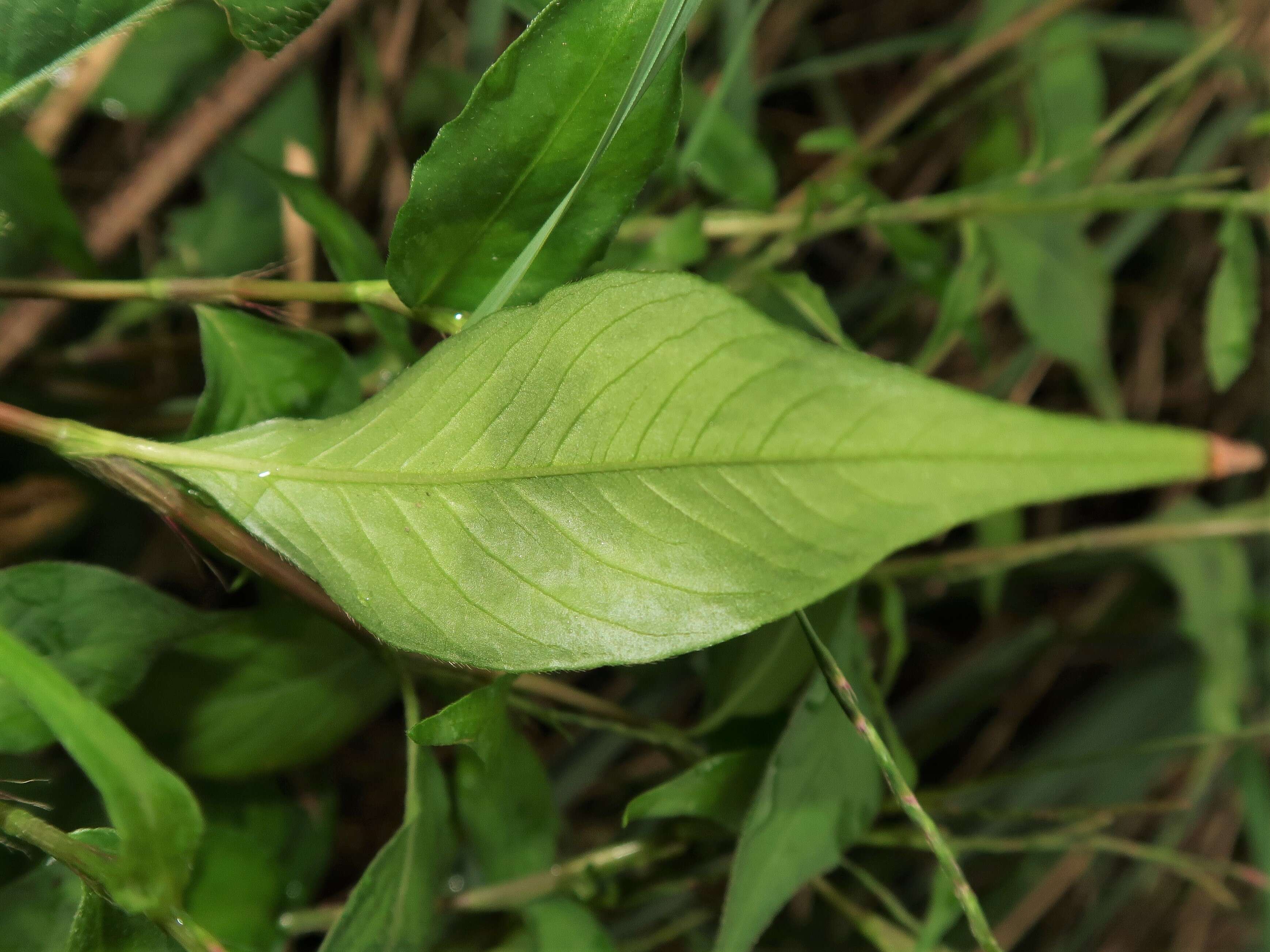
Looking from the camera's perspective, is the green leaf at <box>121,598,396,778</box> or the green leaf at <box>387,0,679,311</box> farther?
the green leaf at <box>121,598,396,778</box>

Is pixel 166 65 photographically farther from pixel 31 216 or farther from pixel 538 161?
pixel 538 161

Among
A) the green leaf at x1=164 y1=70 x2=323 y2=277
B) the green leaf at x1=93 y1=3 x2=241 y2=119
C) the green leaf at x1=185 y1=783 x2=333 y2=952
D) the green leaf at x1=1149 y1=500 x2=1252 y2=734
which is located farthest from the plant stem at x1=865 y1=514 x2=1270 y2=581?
the green leaf at x1=93 y1=3 x2=241 y2=119

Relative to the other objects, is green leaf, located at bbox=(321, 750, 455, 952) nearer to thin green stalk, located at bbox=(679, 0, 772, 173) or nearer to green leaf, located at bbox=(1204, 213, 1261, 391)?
thin green stalk, located at bbox=(679, 0, 772, 173)

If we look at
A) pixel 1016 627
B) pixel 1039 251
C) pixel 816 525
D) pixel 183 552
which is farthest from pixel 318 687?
pixel 1016 627

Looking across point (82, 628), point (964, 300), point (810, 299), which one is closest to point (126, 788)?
point (82, 628)

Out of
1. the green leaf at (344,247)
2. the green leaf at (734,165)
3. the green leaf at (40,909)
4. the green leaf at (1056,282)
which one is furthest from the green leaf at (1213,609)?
the green leaf at (40,909)

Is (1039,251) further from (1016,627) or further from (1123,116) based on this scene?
(1016,627)

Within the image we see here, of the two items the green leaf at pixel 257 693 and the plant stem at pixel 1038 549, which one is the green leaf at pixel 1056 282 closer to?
the plant stem at pixel 1038 549
